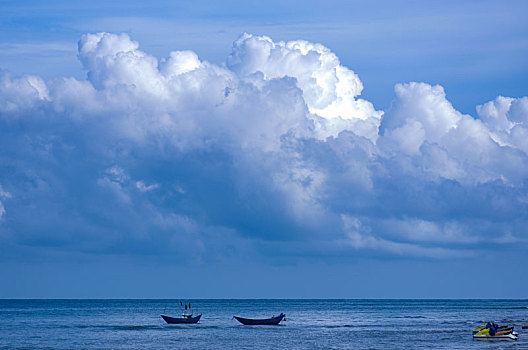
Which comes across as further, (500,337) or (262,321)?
(262,321)

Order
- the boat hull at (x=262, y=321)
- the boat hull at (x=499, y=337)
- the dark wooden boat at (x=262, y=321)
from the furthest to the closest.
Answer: the boat hull at (x=262, y=321) → the dark wooden boat at (x=262, y=321) → the boat hull at (x=499, y=337)

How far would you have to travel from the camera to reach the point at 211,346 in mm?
98188

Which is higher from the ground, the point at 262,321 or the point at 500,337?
the point at 262,321

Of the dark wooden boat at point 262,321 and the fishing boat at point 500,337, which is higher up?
the dark wooden boat at point 262,321

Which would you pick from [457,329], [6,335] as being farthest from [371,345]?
[6,335]

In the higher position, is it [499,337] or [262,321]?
[262,321]

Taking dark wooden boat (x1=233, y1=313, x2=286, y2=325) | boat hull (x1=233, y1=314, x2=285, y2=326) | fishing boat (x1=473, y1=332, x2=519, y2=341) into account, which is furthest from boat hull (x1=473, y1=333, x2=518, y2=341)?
boat hull (x1=233, y1=314, x2=285, y2=326)

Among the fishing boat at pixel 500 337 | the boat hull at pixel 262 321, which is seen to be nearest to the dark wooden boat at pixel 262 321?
the boat hull at pixel 262 321

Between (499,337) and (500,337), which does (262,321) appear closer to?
(499,337)

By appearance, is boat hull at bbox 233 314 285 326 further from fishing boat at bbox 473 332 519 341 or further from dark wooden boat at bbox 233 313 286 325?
fishing boat at bbox 473 332 519 341

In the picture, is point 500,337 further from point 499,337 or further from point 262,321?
point 262,321

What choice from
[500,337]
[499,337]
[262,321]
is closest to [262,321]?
[262,321]

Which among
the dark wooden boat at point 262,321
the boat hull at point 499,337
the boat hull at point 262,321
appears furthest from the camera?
the boat hull at point 262,321

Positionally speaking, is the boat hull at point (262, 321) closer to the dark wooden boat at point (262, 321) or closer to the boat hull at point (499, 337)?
the dark wooden boat at point (262, 321)
